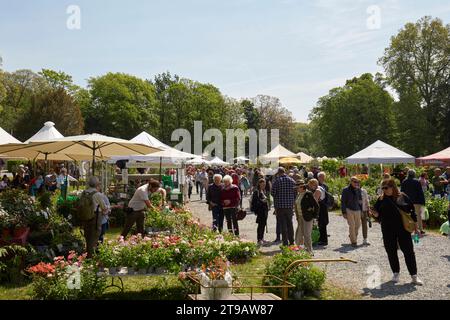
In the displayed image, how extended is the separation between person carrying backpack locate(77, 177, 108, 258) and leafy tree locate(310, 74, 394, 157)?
56.6 m

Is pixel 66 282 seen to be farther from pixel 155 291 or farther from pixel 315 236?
pixel 315 236

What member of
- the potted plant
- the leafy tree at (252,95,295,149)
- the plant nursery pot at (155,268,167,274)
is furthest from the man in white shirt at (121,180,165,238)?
the leafy tree at (252,95,295,149)

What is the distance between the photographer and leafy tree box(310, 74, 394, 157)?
62997 mm

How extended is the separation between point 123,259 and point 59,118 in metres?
48.9

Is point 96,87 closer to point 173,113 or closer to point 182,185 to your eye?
point 173,113

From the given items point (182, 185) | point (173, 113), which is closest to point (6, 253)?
point (182, 185)

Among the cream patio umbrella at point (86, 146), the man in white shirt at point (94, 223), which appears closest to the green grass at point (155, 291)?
the man in white shirt at point (94, 223)

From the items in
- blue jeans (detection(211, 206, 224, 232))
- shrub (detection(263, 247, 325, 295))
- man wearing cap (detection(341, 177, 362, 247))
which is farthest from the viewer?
blue jeans (detection(211, 206, 224, 232))

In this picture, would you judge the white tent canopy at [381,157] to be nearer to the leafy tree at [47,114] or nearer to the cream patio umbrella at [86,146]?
the cream patio umbrella at [86,146]

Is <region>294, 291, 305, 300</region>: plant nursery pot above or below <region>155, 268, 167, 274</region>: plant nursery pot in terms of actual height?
below

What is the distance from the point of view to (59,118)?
53281 millimetres

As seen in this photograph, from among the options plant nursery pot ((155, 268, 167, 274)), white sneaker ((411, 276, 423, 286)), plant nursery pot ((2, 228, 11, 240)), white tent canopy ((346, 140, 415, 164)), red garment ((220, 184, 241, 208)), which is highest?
white tent canopy ((346, 140, 415, 164))

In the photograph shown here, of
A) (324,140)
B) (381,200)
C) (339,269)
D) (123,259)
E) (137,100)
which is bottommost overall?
(339,269)

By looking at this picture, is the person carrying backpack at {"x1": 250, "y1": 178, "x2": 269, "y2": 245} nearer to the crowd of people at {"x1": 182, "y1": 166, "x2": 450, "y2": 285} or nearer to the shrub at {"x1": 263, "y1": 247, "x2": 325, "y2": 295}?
the crowd of people at {"x1": 182, "y1": 166, "x2": 450, "y2": 285}
